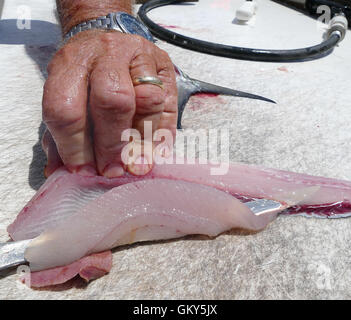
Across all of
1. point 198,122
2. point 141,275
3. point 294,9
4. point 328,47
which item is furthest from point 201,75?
point 294,9

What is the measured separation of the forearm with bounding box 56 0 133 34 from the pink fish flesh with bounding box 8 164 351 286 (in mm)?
657

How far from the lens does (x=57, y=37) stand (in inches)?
89.0

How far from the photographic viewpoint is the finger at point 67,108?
800mm

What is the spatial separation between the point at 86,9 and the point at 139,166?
2.33ft

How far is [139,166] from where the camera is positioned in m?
0.96

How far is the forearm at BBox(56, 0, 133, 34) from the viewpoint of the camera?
4.34 feet

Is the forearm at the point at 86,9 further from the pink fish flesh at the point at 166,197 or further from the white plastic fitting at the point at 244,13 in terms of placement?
the white plastic fitting at the point at 244,13

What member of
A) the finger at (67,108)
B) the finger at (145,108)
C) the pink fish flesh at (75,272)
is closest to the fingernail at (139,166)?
the finger at (145,108)

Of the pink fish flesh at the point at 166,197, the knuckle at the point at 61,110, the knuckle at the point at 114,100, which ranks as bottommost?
the pink fish flesh at the point at 166,197

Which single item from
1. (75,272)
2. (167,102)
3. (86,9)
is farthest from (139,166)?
(86,9)

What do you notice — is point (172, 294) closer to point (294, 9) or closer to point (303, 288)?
point (303, 288)

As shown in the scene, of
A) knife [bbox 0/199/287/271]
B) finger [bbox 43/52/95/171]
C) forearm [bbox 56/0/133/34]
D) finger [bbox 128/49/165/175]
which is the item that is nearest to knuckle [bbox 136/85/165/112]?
finger [bbox 128/49/165/175]

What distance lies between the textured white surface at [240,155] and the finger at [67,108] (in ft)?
0.73

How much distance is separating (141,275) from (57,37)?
1880 mm
